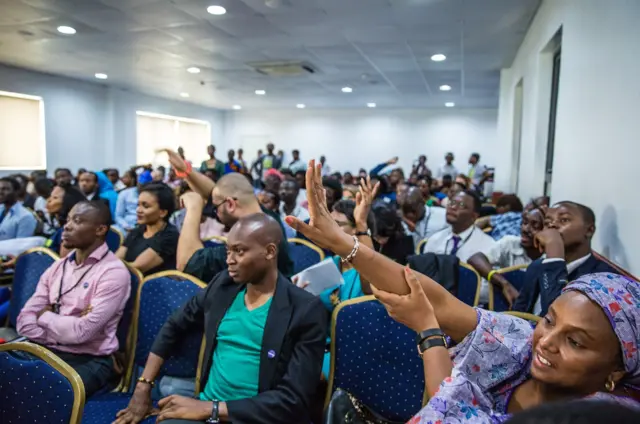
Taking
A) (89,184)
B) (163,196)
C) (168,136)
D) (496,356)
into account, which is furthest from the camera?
(168,136)

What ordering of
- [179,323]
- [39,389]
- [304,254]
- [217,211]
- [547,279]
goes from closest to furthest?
1. [39,389]
2. [179,323]
3. [547,279]
4. [217,211]
5. [304,254]

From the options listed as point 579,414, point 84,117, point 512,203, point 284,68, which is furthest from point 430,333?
point 84,117

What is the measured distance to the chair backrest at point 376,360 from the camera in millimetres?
2027

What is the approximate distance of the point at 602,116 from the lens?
2719 mm

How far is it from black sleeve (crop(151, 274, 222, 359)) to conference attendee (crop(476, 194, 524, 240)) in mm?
3125

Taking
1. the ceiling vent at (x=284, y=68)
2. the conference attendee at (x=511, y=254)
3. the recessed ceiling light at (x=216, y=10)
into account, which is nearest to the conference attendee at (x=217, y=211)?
the conference attendee at (x=511, y=254)

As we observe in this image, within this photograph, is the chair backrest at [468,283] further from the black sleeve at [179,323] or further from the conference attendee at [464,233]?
the black sleeve at [179,323]

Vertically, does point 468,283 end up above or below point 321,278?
below

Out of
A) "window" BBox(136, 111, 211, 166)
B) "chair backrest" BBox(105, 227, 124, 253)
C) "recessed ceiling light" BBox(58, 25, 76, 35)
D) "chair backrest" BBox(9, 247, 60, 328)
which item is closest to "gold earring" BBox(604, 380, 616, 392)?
"chair backrest" BBox(9, 247, 60, 328)

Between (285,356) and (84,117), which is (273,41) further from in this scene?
(84,117)

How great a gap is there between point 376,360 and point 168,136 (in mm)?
14836

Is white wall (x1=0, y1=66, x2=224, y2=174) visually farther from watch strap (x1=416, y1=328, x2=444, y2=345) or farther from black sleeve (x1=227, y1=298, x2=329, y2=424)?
watch strap (x1=416, y1=328, x2=444, y2=345)

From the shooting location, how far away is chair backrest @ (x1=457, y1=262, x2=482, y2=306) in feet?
9.52

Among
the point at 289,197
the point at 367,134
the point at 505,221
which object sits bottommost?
the point at 505,221
